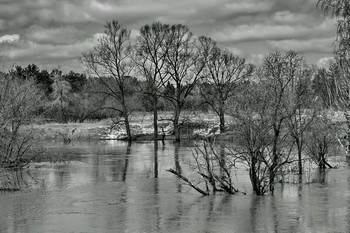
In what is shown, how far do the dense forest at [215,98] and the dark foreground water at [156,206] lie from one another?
145 centimetres

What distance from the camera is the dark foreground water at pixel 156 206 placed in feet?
55.3

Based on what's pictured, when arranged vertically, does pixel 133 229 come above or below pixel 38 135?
below

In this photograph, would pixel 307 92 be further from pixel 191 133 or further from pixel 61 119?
pixel 61 119

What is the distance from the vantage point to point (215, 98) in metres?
70.4

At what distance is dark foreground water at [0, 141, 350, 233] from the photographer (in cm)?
1686

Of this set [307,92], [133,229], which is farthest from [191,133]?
[133,229]

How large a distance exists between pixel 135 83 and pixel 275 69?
19.3 m

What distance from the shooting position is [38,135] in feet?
109

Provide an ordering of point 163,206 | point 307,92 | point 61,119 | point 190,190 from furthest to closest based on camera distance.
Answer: point 61,119 < point 307,92 < point 190,190 < point 163,206

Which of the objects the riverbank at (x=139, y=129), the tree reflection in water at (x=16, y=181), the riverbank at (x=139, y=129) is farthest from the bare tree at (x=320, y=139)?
the riverbank at (x=139, y=129)

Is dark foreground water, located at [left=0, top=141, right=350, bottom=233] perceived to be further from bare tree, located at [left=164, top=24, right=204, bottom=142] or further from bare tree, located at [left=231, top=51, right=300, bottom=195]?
bare tree, located at [left=164, top=24, right=204, bottom=142]

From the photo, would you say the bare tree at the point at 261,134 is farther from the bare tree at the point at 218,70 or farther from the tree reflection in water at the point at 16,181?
the bare tree at the point at 218,70

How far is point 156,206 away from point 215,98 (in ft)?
166

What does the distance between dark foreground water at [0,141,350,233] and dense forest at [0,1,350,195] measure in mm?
1451
